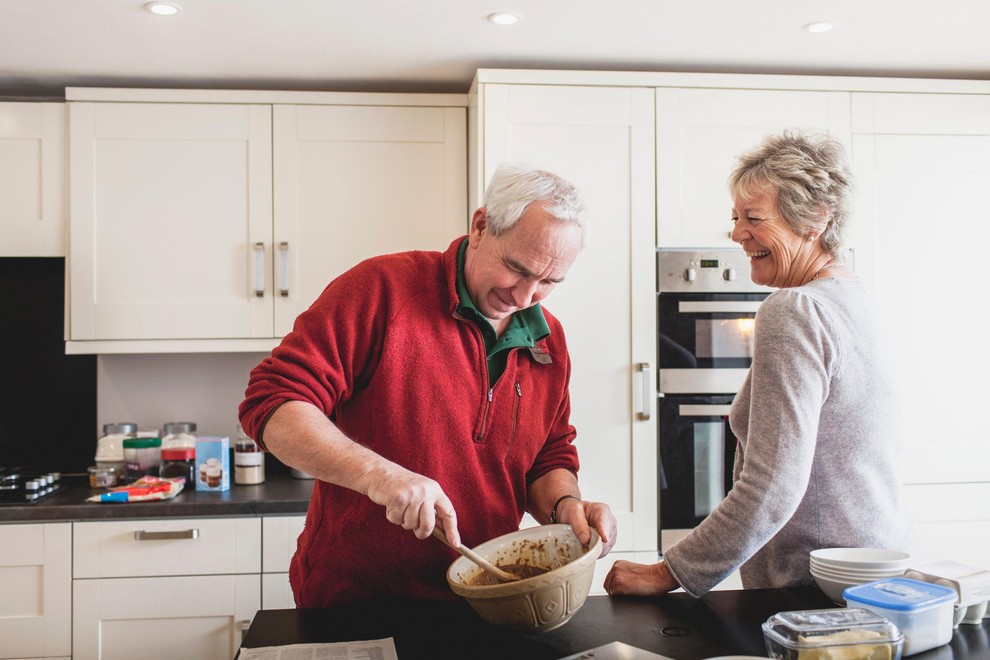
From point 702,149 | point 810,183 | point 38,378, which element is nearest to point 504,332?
point 810,183

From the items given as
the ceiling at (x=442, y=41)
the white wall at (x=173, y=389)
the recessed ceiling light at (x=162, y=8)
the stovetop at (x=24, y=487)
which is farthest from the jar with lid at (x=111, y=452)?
the recessed ceiling light at (x=162, y=8)

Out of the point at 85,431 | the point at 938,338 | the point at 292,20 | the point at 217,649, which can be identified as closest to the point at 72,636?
the point at 217,649

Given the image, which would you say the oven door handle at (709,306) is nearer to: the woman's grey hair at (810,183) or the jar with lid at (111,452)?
the woman's grey hair at (810,183)

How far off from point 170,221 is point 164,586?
1.11 m

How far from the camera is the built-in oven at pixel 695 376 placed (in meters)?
2.56

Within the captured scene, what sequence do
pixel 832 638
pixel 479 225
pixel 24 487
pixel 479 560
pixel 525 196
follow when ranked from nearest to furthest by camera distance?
pixel 832 638 < pixel 479 560 < pixel 525 196 < pixel 479 225 < pixel 24 487

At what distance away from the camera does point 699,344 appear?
2.57m

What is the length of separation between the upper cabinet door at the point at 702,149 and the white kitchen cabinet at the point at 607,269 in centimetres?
5

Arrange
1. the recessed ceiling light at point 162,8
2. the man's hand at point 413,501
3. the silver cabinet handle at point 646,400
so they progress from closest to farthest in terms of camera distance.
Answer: the man's hand at point 413,501
the recessed ceiling light at point 162,8
the silver cabinet handle at point 646,400

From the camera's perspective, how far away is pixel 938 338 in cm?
268

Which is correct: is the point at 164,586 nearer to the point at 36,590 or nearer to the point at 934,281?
the point at 36,590

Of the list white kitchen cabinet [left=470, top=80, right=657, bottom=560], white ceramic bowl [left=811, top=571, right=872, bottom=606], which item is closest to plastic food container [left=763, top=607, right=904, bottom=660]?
white ceramic bowl [left=811, top=571, right=872, bottom=606]

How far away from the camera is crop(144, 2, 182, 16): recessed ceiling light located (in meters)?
2.16

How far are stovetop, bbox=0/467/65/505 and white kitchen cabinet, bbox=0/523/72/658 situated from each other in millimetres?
112
